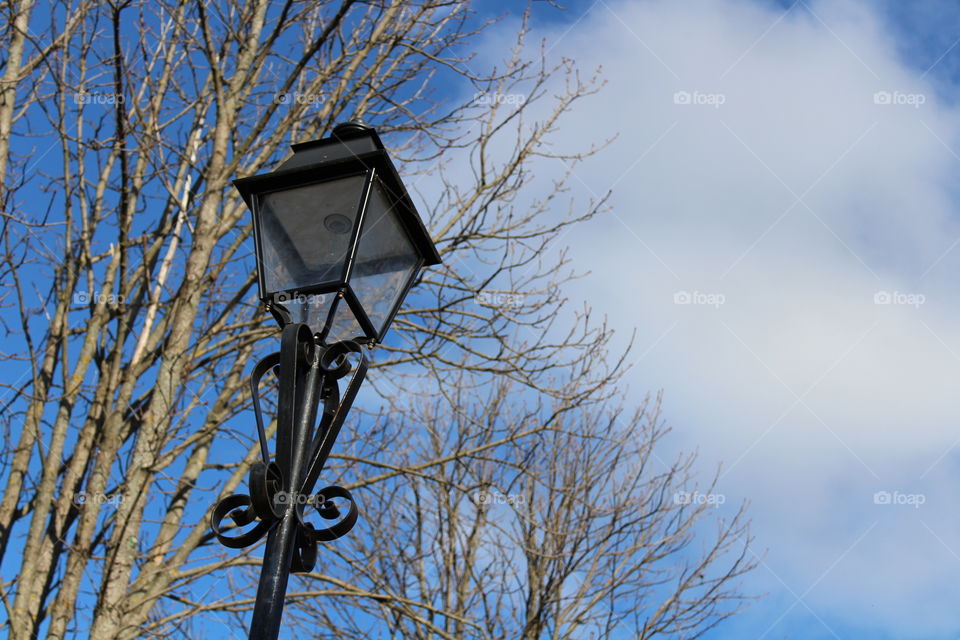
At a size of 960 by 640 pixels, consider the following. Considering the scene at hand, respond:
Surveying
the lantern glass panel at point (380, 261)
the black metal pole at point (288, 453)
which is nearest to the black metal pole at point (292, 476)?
the black metal pole at point (288, 453)

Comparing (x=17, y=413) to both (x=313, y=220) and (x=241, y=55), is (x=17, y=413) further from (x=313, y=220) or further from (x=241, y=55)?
(x=313, y=220)

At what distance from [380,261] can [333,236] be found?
196 mm

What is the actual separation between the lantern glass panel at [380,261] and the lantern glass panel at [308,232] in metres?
0.06

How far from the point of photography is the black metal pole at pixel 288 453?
7.94 ft

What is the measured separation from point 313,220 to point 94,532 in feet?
10.5

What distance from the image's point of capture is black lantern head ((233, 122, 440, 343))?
286 cm

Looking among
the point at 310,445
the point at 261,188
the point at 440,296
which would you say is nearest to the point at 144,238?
the point at 440,296

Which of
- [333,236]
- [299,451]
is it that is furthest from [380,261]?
[299,451]

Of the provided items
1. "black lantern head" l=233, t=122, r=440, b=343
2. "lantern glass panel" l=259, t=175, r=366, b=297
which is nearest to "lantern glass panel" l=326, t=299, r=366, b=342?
"black lantern head" l=233, t=122, r=440, b=343

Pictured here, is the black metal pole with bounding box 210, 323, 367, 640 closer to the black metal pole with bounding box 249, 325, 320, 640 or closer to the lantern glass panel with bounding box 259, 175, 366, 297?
the black metal pole with bounding box 249, 325, 320, 640

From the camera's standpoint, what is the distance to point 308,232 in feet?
9.65

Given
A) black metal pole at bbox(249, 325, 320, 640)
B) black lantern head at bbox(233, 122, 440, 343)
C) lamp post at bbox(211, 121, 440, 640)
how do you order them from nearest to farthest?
black metal pole at bbox(249, 325, 320, 640) < lamp post at bbox(211, 121, 440, 640) < black lantern head at bbox(233, 122, 440, 343)

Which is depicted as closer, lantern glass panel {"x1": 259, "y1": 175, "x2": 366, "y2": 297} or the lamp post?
the lamp post

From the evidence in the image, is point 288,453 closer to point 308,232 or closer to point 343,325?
point 343,325
